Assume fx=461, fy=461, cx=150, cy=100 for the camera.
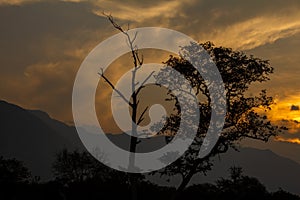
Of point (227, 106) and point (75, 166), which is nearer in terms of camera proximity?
point (227, 106)

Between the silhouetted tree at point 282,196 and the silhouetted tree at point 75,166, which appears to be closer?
the silhouetted tree at point 282,196

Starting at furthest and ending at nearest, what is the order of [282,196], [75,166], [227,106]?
[75,166]
[282,196]
[227,106]

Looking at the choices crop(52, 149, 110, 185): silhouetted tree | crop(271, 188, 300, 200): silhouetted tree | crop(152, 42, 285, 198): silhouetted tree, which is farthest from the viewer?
crop(52, 149, 110, 185): silhouetted tree

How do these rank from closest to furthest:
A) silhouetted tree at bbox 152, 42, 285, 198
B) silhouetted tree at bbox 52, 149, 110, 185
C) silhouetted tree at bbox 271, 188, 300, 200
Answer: silhouetted tree at bbox 152, 42, 285, 198 → silhouetted tree at bbox 271, 188, 300, 200 → silhouetted tree at bbox 52, 149, 110, 185

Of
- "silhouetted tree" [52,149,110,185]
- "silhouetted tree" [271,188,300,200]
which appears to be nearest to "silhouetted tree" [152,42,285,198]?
"silhouetted tree" [271,188,300,200]

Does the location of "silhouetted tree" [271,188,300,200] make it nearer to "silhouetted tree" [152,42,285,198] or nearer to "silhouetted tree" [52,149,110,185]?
"silhouetted tree" [152,42,285,198]

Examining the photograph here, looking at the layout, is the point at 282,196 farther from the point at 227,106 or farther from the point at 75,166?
the point at 75,166

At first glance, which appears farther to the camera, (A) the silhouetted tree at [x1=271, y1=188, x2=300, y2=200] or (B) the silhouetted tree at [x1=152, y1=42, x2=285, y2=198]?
(A) the silhouetted tree at [x1=271, y1=188, x2=300, y2=200]

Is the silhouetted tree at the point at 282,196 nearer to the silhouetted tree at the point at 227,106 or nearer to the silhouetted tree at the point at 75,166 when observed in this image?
the silhouetted tree at the point at 227,106

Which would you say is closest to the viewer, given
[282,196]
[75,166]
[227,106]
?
[227,106]

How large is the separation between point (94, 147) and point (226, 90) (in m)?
77.1

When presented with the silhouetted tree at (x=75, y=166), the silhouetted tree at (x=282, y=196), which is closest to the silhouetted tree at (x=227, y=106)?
the silhouetted tree at (x=282, y=196)

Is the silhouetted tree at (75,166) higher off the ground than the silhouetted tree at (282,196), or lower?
higher

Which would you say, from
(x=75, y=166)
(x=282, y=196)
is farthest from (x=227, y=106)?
(x=75, y=166)
